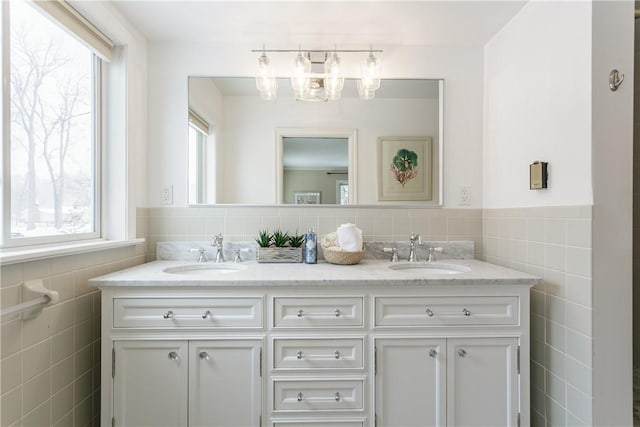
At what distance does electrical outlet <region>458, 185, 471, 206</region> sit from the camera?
189 cm

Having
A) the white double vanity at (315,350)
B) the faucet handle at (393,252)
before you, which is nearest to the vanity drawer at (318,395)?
the white double vanity at (315,350)

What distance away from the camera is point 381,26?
5.52ft

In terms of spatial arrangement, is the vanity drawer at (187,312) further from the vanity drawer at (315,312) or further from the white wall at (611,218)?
the white wall at (611,218)

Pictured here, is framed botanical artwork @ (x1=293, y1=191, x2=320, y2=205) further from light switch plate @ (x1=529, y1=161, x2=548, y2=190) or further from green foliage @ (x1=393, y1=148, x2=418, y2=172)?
light switch plate @ (x1=529, y1=161, x2=548, y2=190)

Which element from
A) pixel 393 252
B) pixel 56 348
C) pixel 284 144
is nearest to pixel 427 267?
pixel 393 252

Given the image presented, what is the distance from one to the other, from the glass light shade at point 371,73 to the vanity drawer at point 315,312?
1237 millimetres

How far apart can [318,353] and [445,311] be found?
0.58 m

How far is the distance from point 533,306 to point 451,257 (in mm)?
482

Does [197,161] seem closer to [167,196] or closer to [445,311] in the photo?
[167,196]

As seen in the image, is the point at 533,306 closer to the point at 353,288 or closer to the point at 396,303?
the point at 396,303

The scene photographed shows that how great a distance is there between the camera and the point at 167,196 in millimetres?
1837

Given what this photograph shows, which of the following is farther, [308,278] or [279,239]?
[279,239]

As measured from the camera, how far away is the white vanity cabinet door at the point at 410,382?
132 cm

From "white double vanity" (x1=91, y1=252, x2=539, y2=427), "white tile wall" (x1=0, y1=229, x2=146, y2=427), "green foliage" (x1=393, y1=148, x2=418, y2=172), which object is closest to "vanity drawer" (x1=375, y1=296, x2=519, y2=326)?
"white double vanity" (x1=91, y1=252, x2=539, y2=427)
